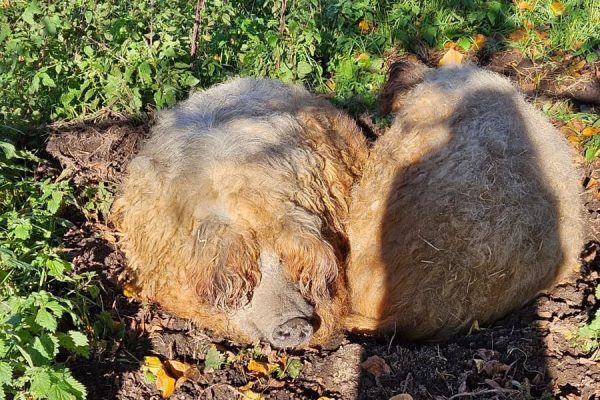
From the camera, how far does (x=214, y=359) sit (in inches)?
151

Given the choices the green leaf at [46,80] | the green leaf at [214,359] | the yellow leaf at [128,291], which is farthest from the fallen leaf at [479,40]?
the green leaf at [214,359]

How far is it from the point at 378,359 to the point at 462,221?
924mm

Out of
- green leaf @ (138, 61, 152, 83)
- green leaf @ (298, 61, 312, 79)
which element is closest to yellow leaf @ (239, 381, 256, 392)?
green leaf @ (138, 61, 152, 83)

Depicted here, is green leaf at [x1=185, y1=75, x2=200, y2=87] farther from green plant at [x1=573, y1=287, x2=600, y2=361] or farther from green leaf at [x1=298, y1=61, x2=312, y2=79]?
green plant at [x1=573, y1=287, x2=600, y2=361]

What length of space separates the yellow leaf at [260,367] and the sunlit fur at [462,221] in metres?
0.65

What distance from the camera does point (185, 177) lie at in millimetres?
4020

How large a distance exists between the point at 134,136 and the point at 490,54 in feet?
12.1

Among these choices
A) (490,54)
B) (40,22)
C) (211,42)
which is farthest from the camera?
(490,54)

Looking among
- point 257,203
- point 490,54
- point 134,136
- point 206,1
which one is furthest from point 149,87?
point 490,54

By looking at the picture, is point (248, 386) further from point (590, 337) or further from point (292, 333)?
point (590, 337)

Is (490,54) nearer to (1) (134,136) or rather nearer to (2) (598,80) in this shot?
(2) (598,80)

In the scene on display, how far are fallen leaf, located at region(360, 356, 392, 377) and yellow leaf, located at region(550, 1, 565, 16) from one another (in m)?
5.17

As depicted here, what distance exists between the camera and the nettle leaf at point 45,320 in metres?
3.25

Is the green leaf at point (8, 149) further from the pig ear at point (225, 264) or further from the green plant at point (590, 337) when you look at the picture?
the green plant at point (590, 337)
